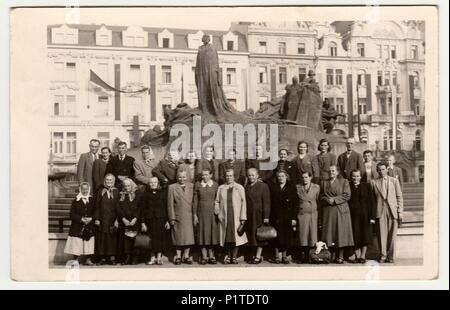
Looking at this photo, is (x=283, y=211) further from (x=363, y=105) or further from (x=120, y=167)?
(x=120, y=167)

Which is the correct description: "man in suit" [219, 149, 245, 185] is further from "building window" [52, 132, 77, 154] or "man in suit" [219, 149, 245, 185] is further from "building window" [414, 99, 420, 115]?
"building window" [414, 99, 420, 115]

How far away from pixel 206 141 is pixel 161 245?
118 cm

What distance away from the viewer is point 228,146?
8.22m

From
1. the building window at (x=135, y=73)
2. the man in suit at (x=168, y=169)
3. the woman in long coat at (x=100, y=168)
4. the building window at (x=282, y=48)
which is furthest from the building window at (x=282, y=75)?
the woman in long coat at (x=100, y=168)

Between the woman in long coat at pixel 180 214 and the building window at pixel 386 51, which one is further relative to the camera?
the building window at pixel 386 51

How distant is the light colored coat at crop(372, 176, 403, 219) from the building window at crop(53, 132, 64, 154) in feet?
10.9

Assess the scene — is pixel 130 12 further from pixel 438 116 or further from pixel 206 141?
pixel 438 116

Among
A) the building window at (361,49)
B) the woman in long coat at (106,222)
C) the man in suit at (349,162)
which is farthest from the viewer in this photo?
the building window at (361,49)

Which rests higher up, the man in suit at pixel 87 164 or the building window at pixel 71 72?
the building window at pixel 71 72

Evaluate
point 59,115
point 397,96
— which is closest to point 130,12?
point 59,115

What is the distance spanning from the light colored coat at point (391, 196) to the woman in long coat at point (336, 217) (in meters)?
0.33

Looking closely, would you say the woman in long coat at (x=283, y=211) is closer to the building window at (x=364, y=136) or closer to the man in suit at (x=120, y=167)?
the building window at (x=364, y=136)

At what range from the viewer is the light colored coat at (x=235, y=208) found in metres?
8.14

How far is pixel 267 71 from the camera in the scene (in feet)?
27.3
